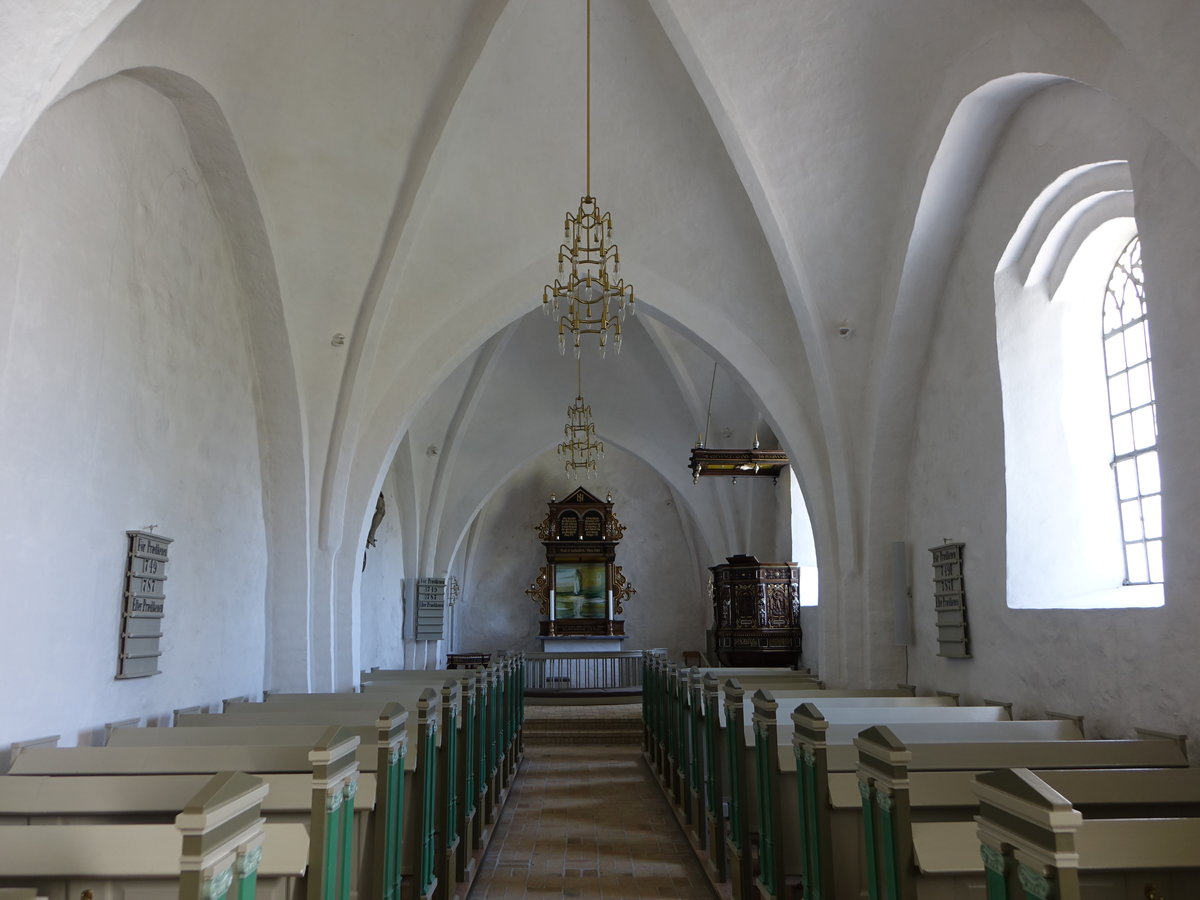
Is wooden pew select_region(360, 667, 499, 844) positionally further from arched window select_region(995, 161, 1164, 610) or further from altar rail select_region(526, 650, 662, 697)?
altar rail select_region(526, 650, 662, 697)

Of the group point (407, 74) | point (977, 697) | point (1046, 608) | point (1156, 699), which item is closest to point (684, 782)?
point (977, 697)

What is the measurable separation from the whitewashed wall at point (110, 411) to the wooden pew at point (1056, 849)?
16.8ft

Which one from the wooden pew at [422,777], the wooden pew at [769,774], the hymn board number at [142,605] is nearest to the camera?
the wooden pew at [769,774]

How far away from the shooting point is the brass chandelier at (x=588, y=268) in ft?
23.7

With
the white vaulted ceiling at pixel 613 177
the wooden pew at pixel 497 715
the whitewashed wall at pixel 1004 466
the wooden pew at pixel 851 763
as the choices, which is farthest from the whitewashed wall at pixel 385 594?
the wooden pew at pixel 851 763

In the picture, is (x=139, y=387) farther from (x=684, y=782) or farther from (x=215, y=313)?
(x=684, y=782)

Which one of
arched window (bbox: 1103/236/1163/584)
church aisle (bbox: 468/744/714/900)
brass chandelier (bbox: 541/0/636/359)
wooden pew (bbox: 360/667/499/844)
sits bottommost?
church aisle (bbox: 468/744/714/900)

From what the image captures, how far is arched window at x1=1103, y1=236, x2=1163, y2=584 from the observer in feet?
21.2

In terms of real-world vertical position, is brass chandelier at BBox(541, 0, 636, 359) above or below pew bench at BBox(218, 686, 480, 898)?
above

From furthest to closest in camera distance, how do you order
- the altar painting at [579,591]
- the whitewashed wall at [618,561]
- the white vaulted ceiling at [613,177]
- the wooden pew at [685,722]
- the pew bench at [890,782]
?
1. the whitewashed wall at [618,561]
2. the altar painting at [579,591]
3. the wooden pew at [685,722]
4. the white vaulted ceiling at [613,177]
5. the pew bench at [890,782]

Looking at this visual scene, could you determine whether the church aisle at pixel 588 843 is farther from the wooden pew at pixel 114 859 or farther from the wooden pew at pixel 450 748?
the wooden pew at pixel 114 859

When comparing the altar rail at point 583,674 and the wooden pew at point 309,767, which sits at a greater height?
the wooden pew at point 309,767

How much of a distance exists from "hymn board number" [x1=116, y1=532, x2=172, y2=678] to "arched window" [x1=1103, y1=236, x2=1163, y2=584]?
23.4 feet

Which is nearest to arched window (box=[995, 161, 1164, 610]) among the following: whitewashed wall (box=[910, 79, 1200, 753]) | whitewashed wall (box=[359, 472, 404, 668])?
whitewashed wall (box=[910, 79, 1200, 753])
